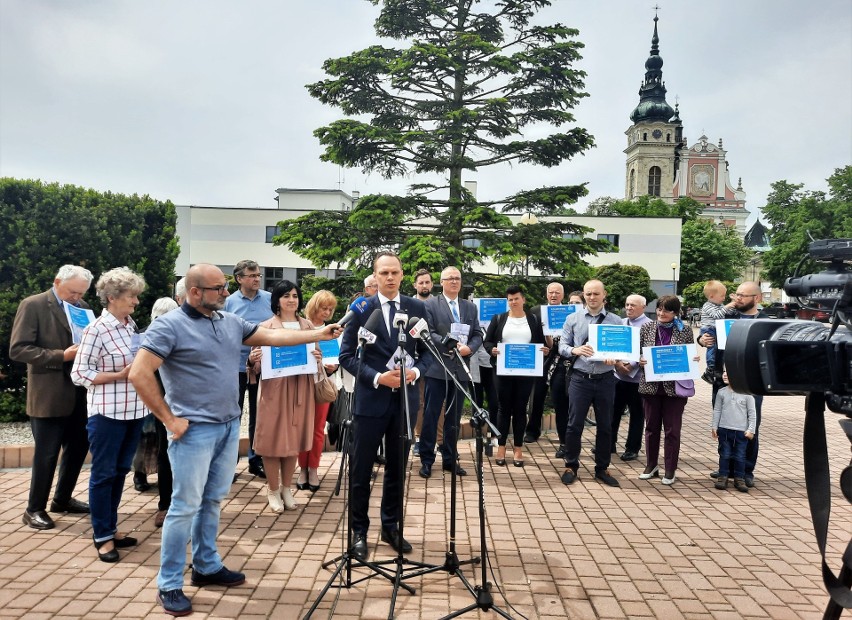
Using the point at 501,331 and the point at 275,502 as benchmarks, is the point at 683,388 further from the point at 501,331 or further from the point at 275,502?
the point at 275,502

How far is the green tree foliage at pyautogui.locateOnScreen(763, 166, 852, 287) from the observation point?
155 ft

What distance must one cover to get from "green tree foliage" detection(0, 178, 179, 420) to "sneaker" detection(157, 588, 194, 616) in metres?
5.64

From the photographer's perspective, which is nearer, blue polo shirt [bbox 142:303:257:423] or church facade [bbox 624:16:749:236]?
blue polo shirt [bbox 142:303:257:423]

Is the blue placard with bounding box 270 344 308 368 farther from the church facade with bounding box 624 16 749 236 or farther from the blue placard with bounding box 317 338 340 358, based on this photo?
the church facade with bounding box 624 16 749 236

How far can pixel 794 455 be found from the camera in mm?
8281

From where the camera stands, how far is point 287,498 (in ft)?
18.2

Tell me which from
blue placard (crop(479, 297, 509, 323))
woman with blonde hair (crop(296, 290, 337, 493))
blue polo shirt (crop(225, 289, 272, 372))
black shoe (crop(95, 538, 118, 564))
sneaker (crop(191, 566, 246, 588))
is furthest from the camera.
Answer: blue placard (crop(479, 297, 509, 323))

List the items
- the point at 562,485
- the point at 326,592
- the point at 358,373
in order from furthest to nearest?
1. the point at 562,485
2. the point at 358,373
3. the point at 326,592

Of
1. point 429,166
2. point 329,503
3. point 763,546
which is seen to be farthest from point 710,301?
point 429,166

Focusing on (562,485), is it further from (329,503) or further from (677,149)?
(677,149)

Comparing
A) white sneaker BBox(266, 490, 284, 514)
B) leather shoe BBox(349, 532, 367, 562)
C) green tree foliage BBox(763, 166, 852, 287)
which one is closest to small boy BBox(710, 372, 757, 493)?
leather shoe BBox(349, 532, 367, 562)

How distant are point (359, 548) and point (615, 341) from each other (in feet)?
12.0

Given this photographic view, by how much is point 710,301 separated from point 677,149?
119 metres

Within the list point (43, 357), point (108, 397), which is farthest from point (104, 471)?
point (43, 357)
